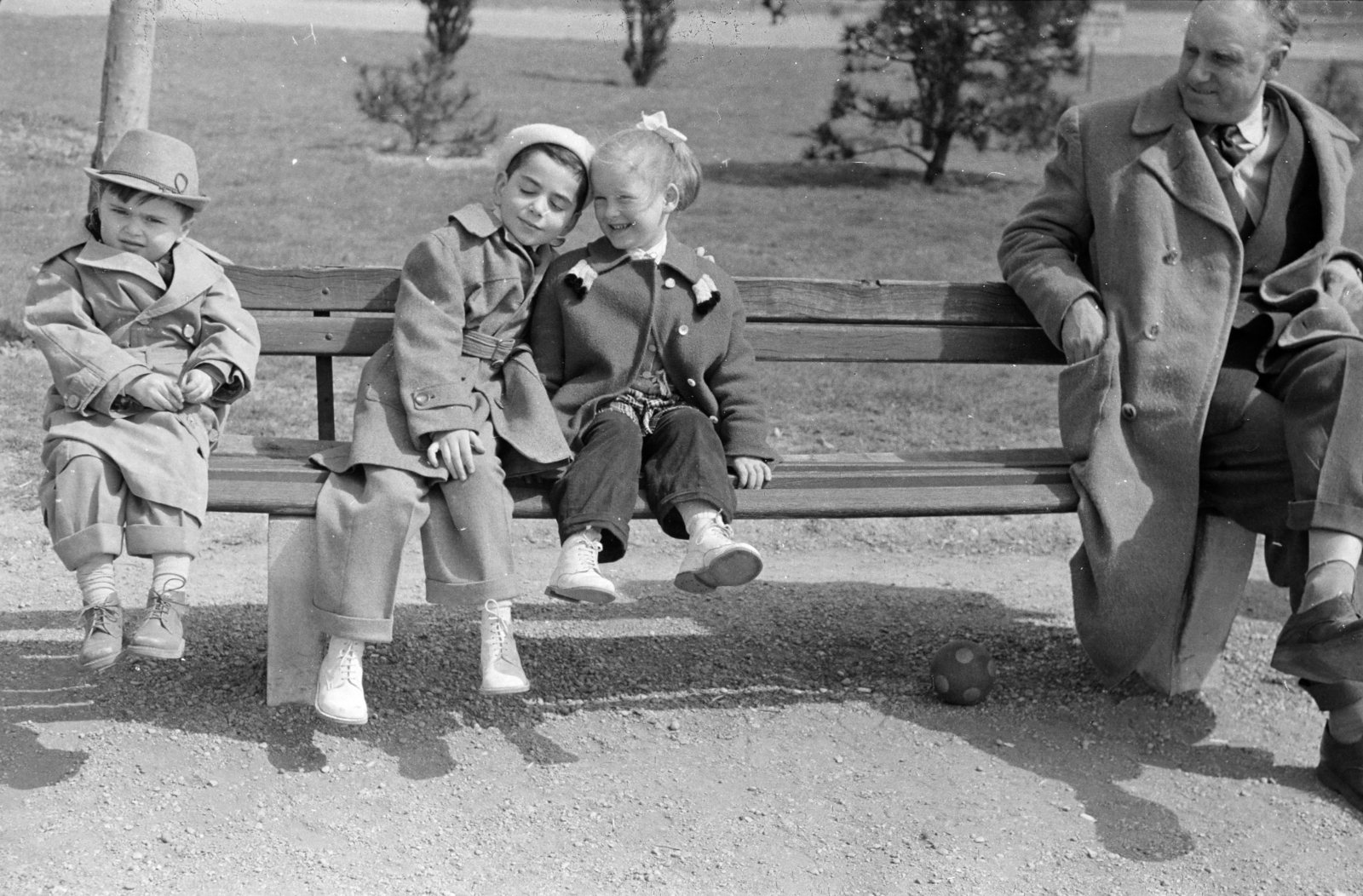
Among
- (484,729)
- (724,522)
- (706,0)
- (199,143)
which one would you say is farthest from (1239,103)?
(706,0)

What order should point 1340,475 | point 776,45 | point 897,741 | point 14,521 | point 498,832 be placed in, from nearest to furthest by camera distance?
point 498,832, point 1340,475, point 897,741, point 14,521, point 776,45

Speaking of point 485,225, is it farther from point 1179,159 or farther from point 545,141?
point 1179,159

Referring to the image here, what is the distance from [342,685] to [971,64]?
10429 mm

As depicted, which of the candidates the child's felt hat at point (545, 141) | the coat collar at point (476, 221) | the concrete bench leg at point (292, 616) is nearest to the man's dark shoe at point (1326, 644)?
the child's felt hat at point (545, 141)

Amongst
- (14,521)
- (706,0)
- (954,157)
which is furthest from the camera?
(706,0)

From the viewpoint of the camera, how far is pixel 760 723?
3.97 metres

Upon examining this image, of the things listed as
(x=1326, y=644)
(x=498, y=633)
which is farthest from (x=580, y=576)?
(x=1326, y=644)

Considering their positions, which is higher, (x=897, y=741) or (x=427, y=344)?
(x=427, y=344)

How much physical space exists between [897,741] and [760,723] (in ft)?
1.18

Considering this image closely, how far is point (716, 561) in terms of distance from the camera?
11.3ft

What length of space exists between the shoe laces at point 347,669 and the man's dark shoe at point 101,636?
47cm

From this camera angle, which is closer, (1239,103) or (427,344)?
(427,344)

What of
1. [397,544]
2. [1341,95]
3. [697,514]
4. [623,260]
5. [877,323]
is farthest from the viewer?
[1341,95]

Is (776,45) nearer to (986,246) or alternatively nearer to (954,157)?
(954,157)
